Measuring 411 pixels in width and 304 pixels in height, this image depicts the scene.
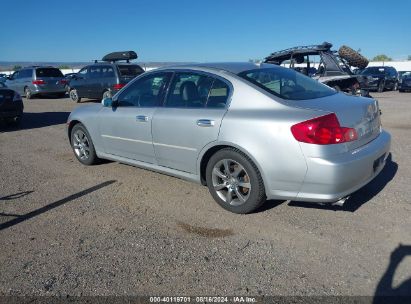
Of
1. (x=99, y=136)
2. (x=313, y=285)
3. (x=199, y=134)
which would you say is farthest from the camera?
(x=99, y=136)

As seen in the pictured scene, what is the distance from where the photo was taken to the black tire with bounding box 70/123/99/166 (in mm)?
5840

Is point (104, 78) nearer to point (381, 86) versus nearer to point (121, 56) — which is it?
point (121, 56)

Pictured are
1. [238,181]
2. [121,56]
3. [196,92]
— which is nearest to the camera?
[238,181]

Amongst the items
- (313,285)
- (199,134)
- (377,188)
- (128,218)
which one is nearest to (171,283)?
(313,285)

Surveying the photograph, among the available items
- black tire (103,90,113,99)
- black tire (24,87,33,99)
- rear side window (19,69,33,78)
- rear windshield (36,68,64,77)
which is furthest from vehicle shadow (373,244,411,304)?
rear side window (19,69,33,78)

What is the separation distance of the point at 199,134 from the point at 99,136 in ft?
6.89

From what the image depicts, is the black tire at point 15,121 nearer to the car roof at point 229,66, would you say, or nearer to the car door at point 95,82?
the car door at point 95,82

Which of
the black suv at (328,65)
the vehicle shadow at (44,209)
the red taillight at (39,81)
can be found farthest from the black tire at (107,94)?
the vehicle shadow at (44,209)

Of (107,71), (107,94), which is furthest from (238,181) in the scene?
(107,71)

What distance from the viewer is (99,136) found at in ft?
18.2

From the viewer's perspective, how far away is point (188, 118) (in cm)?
420

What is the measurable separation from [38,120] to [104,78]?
402 centimetres

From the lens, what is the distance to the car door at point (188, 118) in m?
4.04

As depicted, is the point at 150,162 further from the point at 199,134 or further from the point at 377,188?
the point at 377,188
